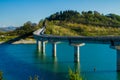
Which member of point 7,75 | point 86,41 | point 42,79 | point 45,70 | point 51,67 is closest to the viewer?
point 42,79

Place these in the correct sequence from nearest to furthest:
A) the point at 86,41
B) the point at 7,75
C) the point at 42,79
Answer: the point at 42,79, the point at 7,75, the point at 86,41

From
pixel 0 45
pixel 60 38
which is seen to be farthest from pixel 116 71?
pixel 0 45

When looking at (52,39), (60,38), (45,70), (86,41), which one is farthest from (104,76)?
(52,39)

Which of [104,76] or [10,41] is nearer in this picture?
[104,76]

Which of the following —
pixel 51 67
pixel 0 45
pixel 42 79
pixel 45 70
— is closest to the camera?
pixel 42 79

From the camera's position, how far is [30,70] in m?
78.2

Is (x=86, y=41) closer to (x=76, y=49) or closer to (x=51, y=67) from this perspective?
(x=76, y=49)

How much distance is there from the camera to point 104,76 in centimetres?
6800

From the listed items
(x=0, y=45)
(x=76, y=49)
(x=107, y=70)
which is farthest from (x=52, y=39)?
(x=0, y=45)

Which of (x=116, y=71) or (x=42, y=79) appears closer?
(x=42, y=79)

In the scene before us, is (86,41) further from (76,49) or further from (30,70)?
(30,70)

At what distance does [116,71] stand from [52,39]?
135ft

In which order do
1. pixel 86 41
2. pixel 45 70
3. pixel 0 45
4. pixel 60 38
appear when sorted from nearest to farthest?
pixel 45 70, pixel 86 41, pixel 60 38, pixel 0 45

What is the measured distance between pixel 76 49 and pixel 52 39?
1944cm
